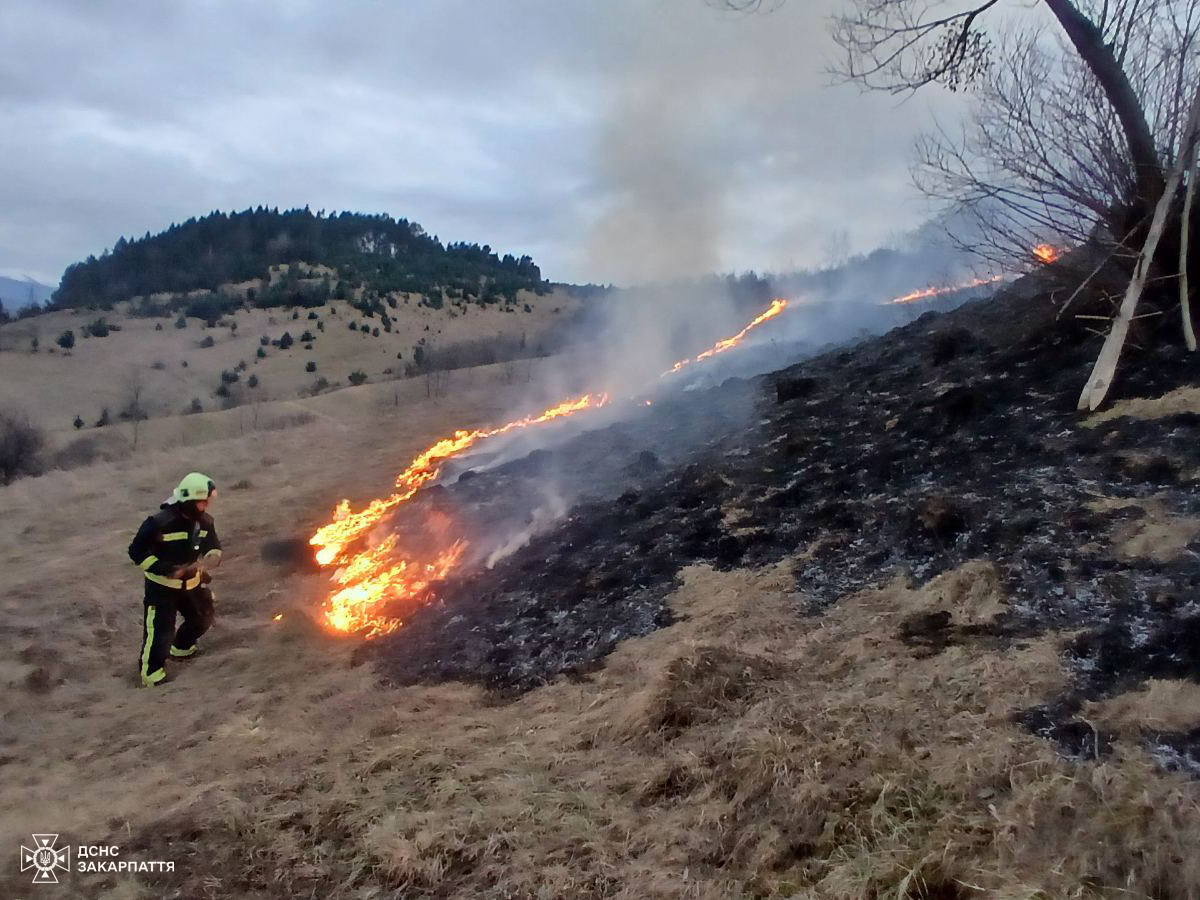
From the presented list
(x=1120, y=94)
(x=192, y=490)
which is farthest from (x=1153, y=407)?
(x=192, y=490)

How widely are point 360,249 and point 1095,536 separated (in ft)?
226

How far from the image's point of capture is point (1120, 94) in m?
8.59

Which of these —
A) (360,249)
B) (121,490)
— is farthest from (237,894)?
(360,249)

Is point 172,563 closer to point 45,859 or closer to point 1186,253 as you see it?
point 45,859

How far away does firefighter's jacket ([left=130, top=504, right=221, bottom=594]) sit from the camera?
7445 millimetres

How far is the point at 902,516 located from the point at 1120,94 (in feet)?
17.1

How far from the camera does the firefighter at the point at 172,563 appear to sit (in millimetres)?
7441

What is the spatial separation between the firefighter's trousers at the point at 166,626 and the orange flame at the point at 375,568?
48.3 inches

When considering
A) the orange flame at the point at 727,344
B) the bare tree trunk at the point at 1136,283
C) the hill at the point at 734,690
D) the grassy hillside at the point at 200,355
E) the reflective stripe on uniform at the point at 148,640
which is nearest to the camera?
the hill at the point at 734,690

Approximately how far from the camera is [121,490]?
14930 mm

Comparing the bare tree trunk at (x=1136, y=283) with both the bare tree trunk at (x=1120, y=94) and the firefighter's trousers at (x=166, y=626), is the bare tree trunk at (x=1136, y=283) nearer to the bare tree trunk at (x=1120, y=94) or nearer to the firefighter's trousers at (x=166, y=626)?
the bare tree trunk at (x=1120, y=94)

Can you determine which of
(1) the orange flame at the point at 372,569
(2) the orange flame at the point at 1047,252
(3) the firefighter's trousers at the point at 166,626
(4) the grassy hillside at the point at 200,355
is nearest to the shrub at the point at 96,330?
(4) the grassy hillside at the point at 200,355

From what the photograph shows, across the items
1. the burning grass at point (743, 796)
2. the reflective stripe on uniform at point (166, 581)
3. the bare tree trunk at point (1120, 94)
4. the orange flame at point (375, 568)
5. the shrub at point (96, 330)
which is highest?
the shrub at point (96, 330)

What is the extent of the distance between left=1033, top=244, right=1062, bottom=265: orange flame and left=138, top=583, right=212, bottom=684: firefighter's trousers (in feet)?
32.1
